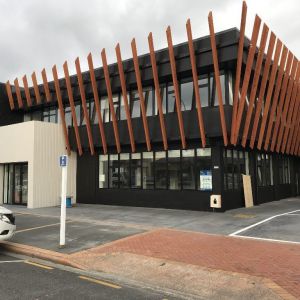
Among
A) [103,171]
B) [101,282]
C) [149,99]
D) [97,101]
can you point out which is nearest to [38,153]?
[103,171]

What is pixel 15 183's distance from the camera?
21734 millimetres

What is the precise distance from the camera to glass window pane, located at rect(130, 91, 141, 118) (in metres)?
19.8

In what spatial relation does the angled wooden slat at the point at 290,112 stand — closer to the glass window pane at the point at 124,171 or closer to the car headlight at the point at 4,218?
the glass window pane at the point at 124,171

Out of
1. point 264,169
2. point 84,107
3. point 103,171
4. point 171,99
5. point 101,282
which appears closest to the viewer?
point 101,282

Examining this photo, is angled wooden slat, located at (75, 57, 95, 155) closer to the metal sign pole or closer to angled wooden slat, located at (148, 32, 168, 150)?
angled wooden slat, located at (148, 32, 168, 150)

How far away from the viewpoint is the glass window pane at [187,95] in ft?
58.3

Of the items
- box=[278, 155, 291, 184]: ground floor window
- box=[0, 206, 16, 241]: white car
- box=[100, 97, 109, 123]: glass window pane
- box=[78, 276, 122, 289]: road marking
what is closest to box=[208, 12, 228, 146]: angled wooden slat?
box=[100, 97, 109, 123]: glass window pane

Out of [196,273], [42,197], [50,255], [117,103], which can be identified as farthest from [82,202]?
[196,273]

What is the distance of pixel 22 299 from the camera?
598 cm

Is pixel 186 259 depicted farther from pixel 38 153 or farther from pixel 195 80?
pixel 38 153

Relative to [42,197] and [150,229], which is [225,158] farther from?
[42,197]

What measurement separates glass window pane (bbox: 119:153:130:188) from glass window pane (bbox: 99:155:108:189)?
1192 millimetres

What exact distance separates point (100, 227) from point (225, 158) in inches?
292

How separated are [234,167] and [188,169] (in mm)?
2422
